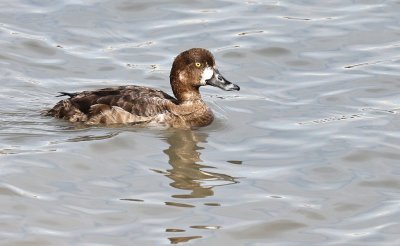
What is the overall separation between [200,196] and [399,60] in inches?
223

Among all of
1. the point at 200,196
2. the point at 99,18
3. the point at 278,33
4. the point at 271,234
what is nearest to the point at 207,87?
the point at 278,33

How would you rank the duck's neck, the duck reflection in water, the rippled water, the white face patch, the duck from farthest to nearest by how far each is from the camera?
the duck's neck
the white face patch
the duck
the duck reflection in water
the rippled water

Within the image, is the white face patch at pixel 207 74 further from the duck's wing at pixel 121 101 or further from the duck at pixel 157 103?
the duck's wing at pixel 121 101

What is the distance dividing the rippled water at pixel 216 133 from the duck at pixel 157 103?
0.21 meters

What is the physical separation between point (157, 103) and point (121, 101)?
444mm

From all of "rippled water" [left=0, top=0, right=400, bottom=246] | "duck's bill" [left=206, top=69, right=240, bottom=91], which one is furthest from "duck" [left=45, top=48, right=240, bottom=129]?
"rippled water" [left=0, top=0, right=400, bottom=246]

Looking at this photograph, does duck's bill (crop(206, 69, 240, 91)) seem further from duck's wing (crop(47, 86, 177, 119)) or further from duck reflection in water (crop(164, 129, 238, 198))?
duck reflection in water (crop(164, 129, 238, 198))

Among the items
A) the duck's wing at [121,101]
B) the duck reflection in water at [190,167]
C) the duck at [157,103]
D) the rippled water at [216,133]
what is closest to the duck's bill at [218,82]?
the duck at [157,103]

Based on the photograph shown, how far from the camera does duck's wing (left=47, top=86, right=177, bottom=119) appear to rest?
35.3ft

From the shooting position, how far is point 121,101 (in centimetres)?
1077

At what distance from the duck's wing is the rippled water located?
261mm

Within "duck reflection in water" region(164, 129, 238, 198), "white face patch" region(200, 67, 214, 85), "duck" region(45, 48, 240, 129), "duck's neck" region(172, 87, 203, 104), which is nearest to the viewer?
"duck reflection in water" region(164, 129, 238, 198)

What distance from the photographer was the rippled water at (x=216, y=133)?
25.8 feet

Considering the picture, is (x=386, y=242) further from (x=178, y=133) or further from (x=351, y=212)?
(x=178, y=133)
